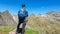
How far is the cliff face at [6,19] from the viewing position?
42.5 ft

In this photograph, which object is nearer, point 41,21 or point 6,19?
point 41,21

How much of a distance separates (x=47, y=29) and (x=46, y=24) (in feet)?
1.62

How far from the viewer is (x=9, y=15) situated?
13.2m

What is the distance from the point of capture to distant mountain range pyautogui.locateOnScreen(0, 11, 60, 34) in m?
12.1

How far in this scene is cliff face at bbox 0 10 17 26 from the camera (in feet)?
42.5

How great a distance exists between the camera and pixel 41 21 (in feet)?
41.2

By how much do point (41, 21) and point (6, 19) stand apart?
2509mm

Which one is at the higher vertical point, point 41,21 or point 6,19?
point 6,19

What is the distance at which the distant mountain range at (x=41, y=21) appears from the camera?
1212 cm

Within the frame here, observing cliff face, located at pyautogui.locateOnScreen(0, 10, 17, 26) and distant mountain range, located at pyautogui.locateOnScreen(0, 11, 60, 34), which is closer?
distant mountain range, located at pyautogui.locateOnScreen(0, 11, 60, 34)

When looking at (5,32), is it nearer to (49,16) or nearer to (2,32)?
(2,32)

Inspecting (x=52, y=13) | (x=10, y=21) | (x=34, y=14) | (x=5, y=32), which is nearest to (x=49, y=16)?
(x=52, y=13)

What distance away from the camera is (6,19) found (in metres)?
13.3

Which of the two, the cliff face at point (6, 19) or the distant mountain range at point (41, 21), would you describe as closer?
the distant mountain range at point (41, 21)
